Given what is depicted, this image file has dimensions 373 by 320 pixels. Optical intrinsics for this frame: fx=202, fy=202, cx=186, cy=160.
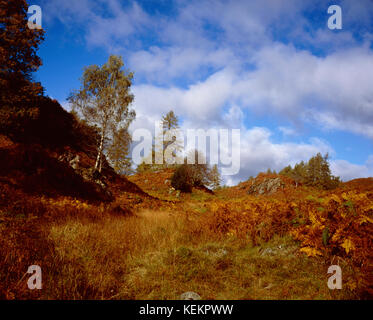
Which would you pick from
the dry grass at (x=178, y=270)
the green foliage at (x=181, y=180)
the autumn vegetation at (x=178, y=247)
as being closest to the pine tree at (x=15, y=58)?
the autumn vegetation at (x=178, y=247)

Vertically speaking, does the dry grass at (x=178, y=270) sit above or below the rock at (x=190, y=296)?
above

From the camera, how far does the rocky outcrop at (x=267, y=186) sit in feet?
59.2

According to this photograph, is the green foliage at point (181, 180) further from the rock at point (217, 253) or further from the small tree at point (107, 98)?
the rock at point (217, 253)

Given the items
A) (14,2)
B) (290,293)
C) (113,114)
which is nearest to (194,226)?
(290,293)

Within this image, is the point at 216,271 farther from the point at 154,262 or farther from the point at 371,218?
the point at 371,218

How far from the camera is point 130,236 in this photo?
5102 mm

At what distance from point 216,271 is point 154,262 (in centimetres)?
115

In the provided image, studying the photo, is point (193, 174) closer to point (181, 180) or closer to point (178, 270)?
point (181, 180)

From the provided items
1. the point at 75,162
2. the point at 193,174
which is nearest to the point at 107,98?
the point at 75,162

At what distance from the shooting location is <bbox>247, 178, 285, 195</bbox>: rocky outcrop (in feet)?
59.2

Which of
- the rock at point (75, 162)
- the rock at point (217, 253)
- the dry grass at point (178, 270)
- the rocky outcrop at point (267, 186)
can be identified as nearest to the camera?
the dry grass at point (178, 270)

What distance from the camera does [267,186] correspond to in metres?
19.1

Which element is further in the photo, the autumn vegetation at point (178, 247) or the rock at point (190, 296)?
the autumn vegetation at point (178, 247)

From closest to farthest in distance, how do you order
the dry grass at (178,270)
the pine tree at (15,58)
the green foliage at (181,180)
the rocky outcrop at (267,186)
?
the dry grass at (178,270), the pine tree at (15,58), the rocky outcrop at (267,186), the green foliage at (181,180)
